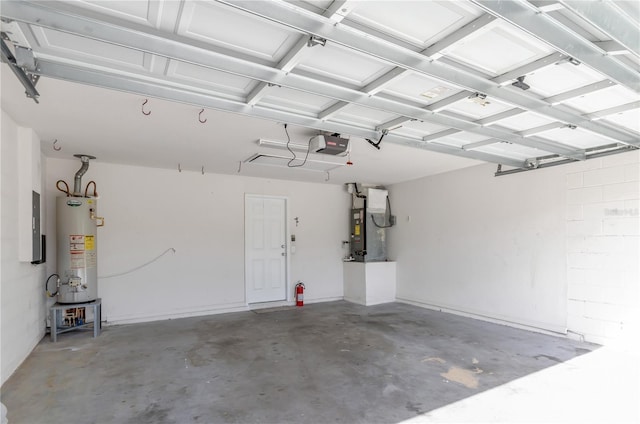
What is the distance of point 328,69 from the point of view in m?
2.21

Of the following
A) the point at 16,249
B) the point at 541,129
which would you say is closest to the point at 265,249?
the point at 16,249

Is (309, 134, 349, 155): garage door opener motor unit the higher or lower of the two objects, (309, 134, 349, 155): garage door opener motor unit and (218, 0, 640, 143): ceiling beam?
the lower

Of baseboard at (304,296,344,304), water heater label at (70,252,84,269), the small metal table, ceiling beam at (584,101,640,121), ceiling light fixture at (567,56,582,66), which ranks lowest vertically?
baseboard at (304,296,344,304)

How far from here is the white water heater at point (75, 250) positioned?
4.44 m

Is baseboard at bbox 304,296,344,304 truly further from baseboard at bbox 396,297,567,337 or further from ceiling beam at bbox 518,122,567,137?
ceiling beam at bbox 518,122,567,137

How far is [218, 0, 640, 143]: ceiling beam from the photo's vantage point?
1.54 m

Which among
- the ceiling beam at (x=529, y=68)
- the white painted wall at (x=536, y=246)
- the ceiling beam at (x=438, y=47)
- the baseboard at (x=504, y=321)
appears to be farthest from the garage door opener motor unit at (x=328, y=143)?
the baseboard at (x=504, y=321)

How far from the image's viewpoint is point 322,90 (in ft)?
7.67

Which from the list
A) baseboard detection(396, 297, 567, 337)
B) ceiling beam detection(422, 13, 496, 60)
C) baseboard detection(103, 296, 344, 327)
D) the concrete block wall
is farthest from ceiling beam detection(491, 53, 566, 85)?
baseboard detection(103, 296, 344, 327)

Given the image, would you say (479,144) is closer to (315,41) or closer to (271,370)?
(315,41)

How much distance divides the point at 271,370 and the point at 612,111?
3779 mm

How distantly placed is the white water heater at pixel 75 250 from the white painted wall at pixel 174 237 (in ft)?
1.64

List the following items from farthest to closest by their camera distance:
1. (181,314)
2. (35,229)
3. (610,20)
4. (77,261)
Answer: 1. (181,314)
2. (77,261)
3. (35,229)
4. (610,20)

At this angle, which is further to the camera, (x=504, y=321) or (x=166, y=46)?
(x=504, y=321)
